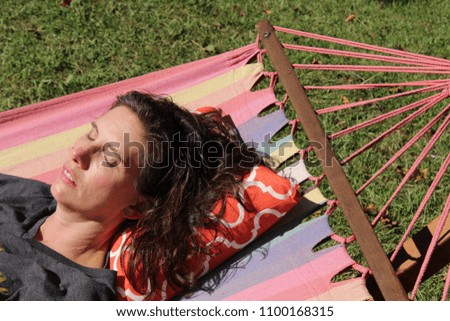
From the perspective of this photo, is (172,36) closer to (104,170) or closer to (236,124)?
(236,124)

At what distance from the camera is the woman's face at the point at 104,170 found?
2.08 meters

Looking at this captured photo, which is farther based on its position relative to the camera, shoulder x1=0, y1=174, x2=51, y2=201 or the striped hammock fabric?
shoulder x1=0, y1=174, x2=51, y2=201

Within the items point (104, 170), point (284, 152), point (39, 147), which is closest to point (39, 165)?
point (39, 147)

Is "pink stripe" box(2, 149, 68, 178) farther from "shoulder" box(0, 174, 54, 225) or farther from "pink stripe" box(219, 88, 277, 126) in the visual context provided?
"pink stripe" box(219, 88, 277, 126)

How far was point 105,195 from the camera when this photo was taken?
6.89 feet

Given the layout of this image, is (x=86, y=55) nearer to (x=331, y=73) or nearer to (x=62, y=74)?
(x=62, y=74)

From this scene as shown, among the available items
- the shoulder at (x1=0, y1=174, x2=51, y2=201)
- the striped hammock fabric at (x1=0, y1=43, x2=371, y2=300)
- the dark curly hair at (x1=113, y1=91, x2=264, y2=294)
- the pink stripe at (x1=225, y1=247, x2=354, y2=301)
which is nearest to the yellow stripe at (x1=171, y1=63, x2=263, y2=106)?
the striped hammock fabric at (x1=0, y1=43, x2=371, y2=300)

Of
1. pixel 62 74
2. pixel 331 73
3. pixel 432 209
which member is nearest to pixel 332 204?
pixel 432 209

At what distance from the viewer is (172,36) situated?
167 inches

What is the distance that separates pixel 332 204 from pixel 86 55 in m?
2.43

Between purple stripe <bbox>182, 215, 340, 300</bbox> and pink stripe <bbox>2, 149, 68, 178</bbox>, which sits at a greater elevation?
pink stripe <bbox>2, 149, 68, 178</bbox>

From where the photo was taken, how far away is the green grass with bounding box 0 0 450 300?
3.74 metres

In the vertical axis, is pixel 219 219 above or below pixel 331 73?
below

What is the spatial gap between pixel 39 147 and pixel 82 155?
0.84 metres
